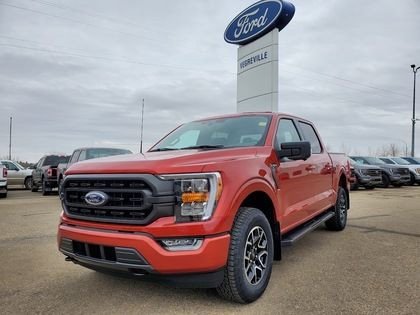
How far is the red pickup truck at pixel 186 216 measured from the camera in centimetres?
317

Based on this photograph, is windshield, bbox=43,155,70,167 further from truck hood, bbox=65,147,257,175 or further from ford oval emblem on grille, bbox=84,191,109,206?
ford oval emblem on grille, bbox=84,191,109,206

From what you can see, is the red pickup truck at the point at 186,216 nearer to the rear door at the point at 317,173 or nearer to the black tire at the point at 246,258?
the black tire at the point at 246,258

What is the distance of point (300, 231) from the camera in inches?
193

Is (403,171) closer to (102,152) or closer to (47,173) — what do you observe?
(102,152)

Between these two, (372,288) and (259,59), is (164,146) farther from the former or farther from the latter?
(259,59)

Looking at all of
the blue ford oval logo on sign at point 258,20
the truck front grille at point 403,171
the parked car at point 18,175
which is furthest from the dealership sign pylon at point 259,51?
the parked car at point 18,175

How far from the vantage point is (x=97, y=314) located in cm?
341

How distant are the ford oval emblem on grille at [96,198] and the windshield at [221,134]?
1.29 meters

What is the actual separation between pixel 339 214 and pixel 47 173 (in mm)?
12683

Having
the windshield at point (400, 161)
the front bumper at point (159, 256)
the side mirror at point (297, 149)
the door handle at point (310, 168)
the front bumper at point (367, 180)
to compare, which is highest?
the side mirror at point (297, 149)

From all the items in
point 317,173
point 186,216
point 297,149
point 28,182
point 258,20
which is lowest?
point 28,182

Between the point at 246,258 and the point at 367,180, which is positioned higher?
the point at 246,258

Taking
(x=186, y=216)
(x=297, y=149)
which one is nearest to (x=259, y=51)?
(x=297, y=149)

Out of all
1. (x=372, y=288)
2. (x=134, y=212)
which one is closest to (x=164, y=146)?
(x=134, y=212)
